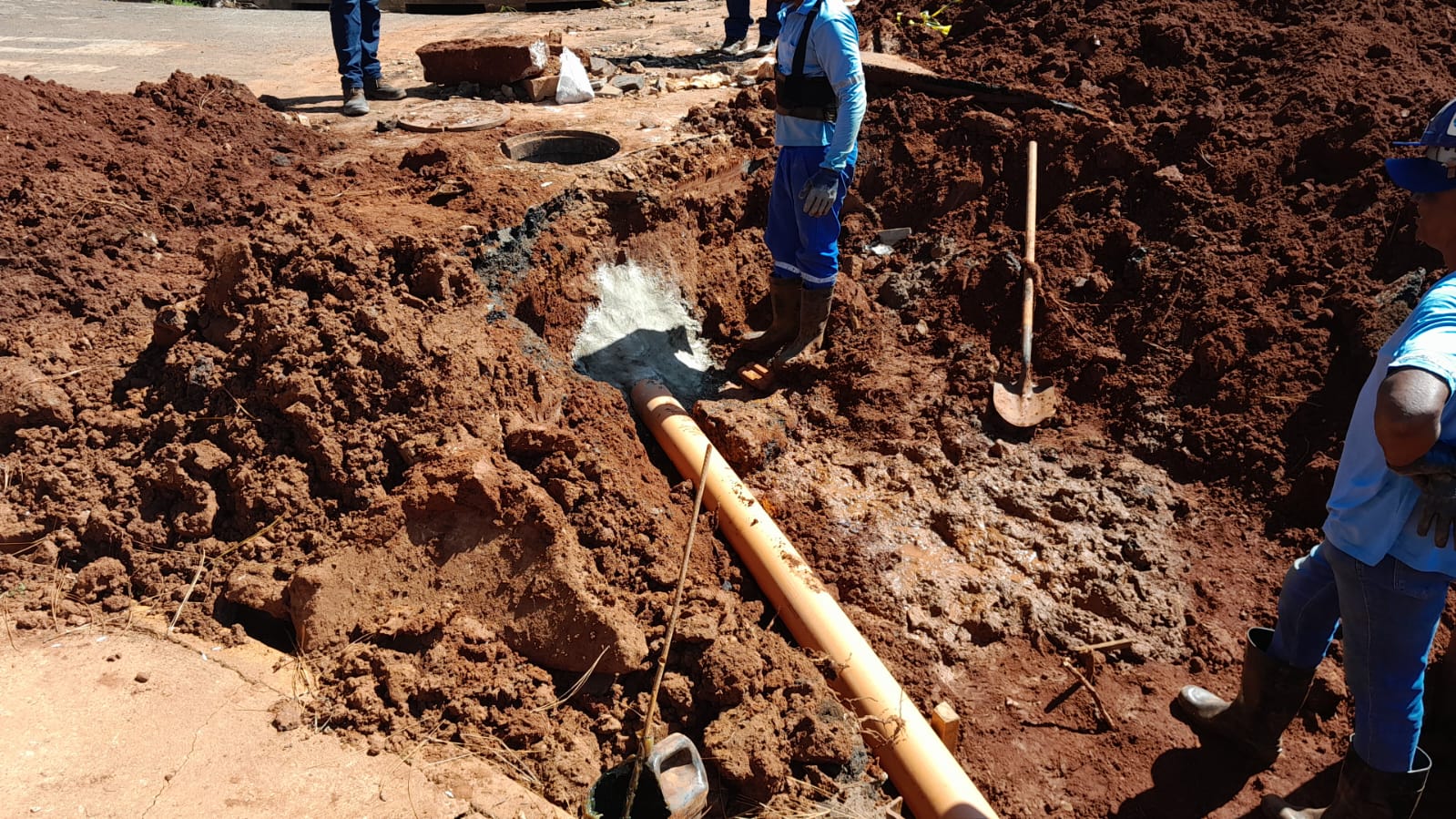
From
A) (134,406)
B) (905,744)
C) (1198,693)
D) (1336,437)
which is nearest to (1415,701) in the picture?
(1198,693)

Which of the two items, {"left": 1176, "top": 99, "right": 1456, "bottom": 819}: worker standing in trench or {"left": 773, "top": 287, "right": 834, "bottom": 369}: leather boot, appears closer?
{"left": 1176, "top": 99, "right": 1456, "bottom": 819}: worker standing in trench

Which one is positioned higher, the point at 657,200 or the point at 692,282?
the point at 657,200

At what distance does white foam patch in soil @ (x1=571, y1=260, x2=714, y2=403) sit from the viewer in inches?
212

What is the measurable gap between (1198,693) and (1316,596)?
2.82 ft

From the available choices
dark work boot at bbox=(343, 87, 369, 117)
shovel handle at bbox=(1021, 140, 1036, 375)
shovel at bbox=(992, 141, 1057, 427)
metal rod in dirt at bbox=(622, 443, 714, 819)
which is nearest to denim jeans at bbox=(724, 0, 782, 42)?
dark work boot at bbox=(343, 87, 369, 117)

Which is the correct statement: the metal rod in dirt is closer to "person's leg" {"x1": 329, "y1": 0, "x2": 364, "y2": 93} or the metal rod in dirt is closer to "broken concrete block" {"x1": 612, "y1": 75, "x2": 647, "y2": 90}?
"broken concrete block" {"x1": 612, "y1": 75, "x2": 647, "y2": 90}

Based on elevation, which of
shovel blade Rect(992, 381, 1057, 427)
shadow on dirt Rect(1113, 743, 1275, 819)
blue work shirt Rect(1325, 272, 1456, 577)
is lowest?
shadow on dirt Rect(1113, 743, 1275, 819)

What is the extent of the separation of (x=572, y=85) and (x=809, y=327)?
3.61m

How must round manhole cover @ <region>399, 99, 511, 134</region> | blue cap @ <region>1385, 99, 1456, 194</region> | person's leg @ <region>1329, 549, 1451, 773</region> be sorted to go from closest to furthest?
blue cap @ <region>1385, 99, 1456, 194</region>, person's leg @ <region>1329, 549, 1451, 773</region>, round manhole cover @ <region>399, 99, 511, 134</region>


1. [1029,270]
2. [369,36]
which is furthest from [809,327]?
[369,36]

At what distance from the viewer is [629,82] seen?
7996mm

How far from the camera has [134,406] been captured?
4.07 m

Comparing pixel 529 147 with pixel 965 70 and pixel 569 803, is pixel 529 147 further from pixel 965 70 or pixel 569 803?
pixel 569 803

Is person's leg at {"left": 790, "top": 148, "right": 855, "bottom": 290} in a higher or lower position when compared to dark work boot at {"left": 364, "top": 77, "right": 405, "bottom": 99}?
lower
